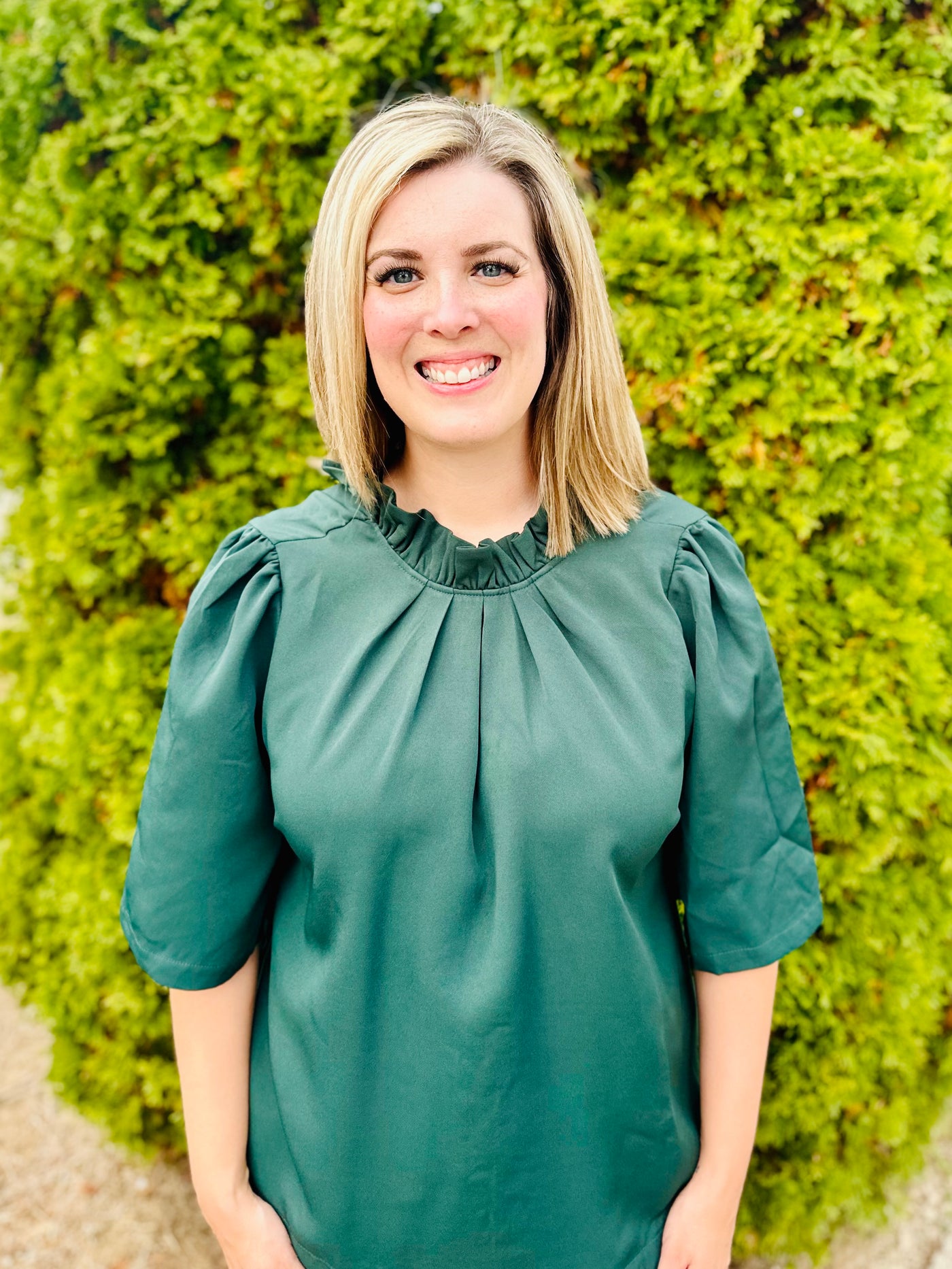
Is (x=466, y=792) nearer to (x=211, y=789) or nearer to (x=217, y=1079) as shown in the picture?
(x=211, y=789)

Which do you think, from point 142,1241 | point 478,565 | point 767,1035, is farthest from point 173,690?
point 142,1241

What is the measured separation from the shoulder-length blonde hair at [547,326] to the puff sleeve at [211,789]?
297 mm

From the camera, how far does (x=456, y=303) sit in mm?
1358

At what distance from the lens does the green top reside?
1357mm

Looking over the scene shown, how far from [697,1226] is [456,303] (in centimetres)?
157

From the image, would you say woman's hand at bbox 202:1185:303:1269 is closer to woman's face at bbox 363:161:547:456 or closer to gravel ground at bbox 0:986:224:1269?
woman's face at bbox 363:161:547:456

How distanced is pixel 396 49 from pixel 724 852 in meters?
2.09

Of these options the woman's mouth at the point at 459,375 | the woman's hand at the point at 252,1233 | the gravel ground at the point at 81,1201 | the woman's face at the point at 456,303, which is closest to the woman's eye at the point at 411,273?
the woman's face at the point at 456,303

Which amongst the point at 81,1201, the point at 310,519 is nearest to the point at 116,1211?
the point at 81,1201

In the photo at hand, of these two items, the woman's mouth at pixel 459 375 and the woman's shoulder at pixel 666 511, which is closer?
the woman's mouth at pixel 459 375

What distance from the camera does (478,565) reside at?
147 cm

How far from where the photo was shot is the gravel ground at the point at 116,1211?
112 inches

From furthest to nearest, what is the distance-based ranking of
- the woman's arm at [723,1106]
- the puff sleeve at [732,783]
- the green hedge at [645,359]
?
the green hedge at [645,359] → the woman's arm at [723,1106] → the puff sleeve at [732,783]

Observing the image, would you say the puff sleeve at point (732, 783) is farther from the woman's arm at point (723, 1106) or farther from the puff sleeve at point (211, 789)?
the puff sleeve at point (211, 789)
